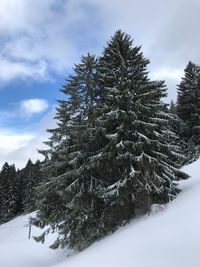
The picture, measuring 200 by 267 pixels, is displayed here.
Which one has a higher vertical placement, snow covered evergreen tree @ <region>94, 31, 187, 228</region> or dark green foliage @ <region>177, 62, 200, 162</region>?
dark green foliage @ <region>177, 62, 200, 162</region>

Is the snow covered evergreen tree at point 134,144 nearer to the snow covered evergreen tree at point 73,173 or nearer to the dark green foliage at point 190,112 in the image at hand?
the snow covered evergreen tree at point 73,173

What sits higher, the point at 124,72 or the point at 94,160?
the point at 124,72

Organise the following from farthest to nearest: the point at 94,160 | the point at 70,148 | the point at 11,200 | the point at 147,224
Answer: the point at 11,200 < the point at 70,148 < the point at 94,160 < the point at 147,224

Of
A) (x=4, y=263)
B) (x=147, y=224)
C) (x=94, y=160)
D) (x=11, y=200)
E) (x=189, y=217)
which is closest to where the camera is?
(x=189, y=217)

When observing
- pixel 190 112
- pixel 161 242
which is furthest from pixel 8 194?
pixel 161 242

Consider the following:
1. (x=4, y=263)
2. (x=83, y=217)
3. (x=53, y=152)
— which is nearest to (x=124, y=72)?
(x=53, y=152)

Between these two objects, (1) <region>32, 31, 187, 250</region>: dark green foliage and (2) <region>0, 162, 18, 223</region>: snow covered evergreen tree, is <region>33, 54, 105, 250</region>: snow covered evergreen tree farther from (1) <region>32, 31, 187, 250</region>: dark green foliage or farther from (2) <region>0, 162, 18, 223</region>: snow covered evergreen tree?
(2) <region>0, 162, 18, 223</region>: snow covered evergreen tree

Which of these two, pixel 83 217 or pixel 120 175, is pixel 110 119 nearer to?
pixel 120 175

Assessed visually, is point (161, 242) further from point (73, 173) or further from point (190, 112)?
point (190, 112)

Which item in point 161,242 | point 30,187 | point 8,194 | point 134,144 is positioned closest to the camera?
point 161,242

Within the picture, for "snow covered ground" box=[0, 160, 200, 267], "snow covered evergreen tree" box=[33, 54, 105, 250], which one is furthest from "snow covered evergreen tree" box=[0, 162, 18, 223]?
"snow covered ground" box=[0, 160, 200, 267]

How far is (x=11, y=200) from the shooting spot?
72000 mm

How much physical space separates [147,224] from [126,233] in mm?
1018

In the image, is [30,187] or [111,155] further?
[30,187]
